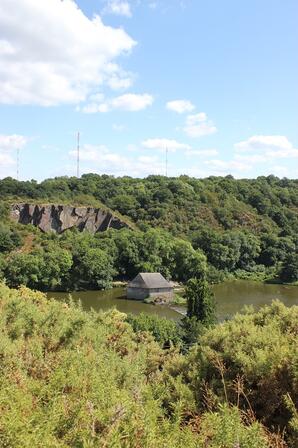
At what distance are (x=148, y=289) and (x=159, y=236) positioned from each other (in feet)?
49.5

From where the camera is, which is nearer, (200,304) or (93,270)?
(200,304)

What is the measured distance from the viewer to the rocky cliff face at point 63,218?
2581 inches

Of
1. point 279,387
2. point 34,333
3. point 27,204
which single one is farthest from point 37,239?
point 279,387

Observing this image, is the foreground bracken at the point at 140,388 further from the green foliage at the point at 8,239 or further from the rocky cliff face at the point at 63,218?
the rocky cliff face at the point at 63,218

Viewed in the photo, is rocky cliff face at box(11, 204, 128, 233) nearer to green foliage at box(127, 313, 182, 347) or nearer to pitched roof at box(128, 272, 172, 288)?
pitched roof at box(128, 272, 172, 288)

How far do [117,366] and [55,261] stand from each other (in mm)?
43865

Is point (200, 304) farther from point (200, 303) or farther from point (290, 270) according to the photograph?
point (290, 270)

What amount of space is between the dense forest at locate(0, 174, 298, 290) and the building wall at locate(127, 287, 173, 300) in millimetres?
5993

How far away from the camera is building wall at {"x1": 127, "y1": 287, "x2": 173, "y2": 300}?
157ft

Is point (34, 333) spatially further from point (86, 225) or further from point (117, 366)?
point (86, 225)

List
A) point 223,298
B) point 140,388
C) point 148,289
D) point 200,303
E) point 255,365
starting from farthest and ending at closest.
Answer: point 223,298
point 148,289
point 200,303
point 255,365
point 140,388

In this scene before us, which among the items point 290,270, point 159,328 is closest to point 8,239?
point 159,328

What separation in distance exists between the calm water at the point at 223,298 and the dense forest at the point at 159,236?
107 inches

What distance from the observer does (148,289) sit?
156ft
